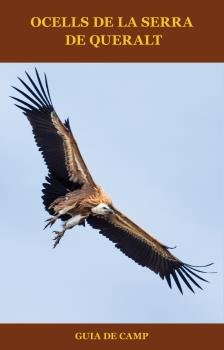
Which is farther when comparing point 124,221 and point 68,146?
point 124,221

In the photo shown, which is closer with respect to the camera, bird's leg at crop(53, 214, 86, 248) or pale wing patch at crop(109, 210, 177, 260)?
bird's leg at crop(53, 214, 86, 248)

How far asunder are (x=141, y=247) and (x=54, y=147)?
306 cm

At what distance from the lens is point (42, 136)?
55.5 ft

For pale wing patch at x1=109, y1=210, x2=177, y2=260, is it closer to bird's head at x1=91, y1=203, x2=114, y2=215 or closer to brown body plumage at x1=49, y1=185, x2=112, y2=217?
bird's head at x1=91, y1=203, x2=114, y2=215

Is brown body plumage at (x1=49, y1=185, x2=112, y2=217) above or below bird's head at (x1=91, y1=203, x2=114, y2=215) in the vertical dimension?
above

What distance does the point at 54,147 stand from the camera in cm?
1688

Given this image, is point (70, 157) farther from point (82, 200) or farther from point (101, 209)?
point (101, 209)

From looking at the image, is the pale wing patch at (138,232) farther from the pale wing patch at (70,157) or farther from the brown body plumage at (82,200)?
the pale wing patch at (70,157)

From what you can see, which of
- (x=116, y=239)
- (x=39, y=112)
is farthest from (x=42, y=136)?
(x=116, y=239)

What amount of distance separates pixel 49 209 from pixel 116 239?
2120 millimetres

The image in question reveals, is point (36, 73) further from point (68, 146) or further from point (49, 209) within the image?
point (49, 209)

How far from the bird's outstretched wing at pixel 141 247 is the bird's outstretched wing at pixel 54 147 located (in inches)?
52.2

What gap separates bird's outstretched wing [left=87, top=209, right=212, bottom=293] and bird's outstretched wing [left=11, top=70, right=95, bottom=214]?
Answer: 133 cm

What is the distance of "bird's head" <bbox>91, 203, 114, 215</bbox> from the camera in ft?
55.6
